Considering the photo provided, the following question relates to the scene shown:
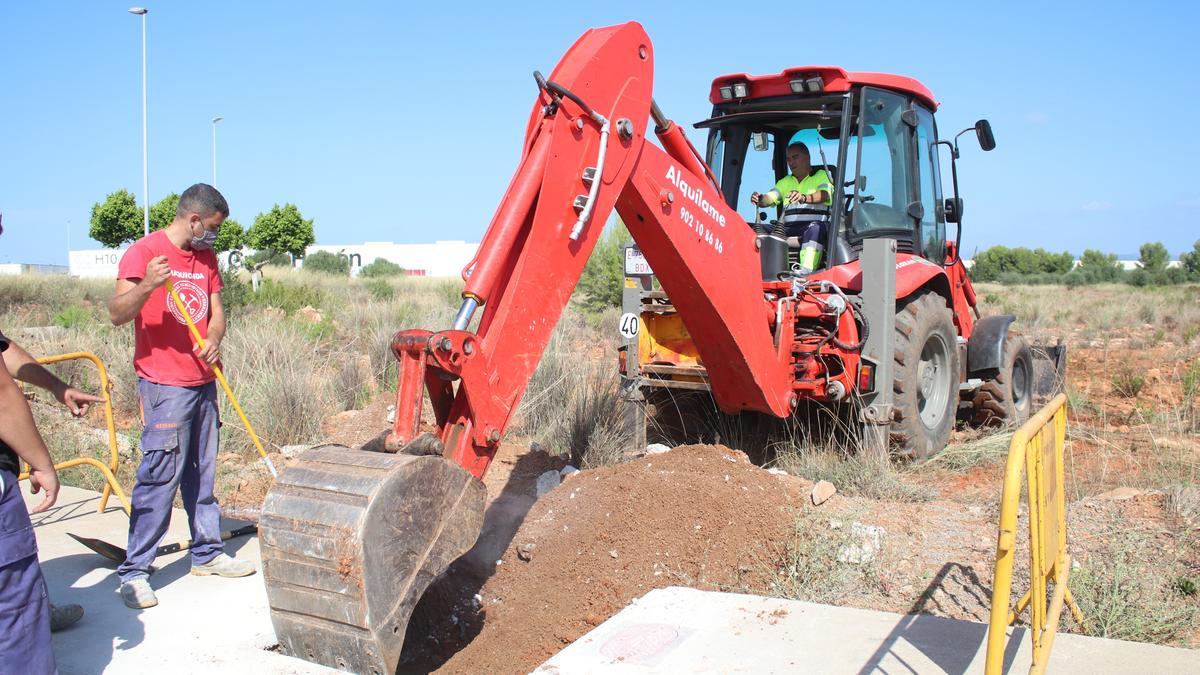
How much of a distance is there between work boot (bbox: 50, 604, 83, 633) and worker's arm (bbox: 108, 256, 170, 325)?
1302mm

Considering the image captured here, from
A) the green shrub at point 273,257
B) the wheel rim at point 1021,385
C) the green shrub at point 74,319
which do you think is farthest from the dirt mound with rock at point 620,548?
the green shrub at point 273,257

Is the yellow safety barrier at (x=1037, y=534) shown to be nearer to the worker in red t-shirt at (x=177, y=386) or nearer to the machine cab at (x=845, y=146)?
the machine cab at (x=845, y=146)

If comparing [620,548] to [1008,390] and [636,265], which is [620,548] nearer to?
[636,265]

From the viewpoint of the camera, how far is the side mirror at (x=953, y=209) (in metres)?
8.05

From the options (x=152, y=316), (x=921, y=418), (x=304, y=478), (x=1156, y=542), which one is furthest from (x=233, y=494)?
(x=1156, y=542)

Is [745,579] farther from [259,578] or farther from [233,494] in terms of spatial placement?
[233,494]

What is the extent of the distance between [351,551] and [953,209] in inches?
256

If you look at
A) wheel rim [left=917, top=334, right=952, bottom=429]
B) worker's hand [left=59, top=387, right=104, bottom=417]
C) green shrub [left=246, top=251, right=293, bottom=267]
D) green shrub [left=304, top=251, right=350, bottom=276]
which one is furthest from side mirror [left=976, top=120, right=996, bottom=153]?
green shrub [left=304, top=251, right=350, bottom=276]

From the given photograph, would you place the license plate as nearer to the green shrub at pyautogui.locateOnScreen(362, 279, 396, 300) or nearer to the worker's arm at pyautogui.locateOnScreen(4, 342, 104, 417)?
the worker's arm at pyautogui.locateOnScreen(4, 342, 104, 417)

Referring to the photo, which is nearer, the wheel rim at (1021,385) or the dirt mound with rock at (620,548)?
the dirt mound with rock at (620,548)

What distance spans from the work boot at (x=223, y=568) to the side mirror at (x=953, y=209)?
6.25 m

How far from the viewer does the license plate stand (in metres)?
6.22

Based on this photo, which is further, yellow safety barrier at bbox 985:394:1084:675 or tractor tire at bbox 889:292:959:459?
tractor tire at bbox 889:292:959:459

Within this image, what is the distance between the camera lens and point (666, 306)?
689 cm
